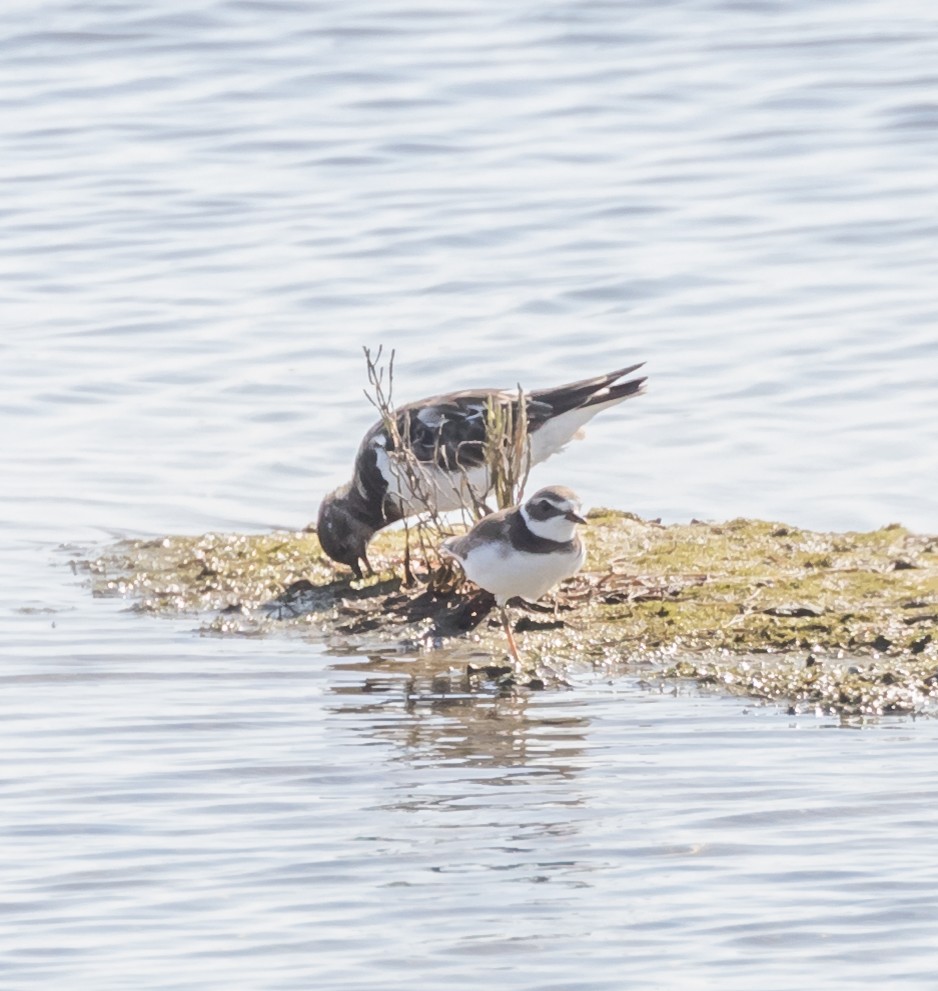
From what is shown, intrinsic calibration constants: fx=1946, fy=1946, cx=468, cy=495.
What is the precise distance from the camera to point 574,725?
7613mm

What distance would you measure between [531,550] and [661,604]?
995mm

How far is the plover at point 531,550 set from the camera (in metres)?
8.15

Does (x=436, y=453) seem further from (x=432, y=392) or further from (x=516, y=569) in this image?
(x=432, y=392)

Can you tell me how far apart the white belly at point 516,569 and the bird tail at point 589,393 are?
2.17 m

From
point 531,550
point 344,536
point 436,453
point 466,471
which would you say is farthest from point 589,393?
point 531,550

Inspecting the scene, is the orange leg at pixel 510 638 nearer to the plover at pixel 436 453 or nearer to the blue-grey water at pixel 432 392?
the blue-grey water at pixel 432 392

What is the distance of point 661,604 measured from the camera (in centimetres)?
887

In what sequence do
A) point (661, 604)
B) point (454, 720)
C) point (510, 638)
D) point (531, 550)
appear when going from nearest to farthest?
point (454, 720)
point (531, 550)
point (510, 638)
point (661, 604)

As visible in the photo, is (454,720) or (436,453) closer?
(454,720)

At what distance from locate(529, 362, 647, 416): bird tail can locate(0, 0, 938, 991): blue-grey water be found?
1.33 metres

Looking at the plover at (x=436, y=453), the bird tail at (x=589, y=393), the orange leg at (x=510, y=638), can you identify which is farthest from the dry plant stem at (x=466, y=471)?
the orange leg at (x=510, y=638)

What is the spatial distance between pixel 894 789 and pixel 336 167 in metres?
13.8

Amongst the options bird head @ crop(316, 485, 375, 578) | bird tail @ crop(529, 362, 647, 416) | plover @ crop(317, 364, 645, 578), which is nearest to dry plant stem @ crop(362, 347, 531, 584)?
plover @ crop(317, 364, 645, 578)

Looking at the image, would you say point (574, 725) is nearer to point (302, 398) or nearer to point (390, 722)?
point (390, 722)
